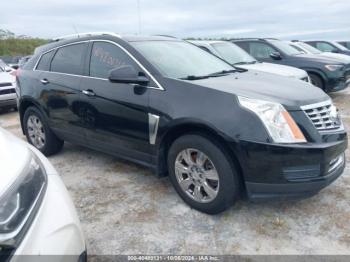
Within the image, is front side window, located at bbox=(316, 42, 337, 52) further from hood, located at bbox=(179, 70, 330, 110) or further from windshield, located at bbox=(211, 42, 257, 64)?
hood, located at bbox=(179, 70, 330, 110)

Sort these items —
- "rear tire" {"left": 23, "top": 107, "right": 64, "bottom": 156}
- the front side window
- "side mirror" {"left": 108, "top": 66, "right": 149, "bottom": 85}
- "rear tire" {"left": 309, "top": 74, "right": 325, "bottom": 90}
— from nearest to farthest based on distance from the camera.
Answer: "side mirror" {"left": 108, "top": 66, "right": 149, "bottom": 85}
"rear tire" {"left": 23, "top": 107, "right": 64, "bottom": 156}
"rear tire" {"left": 309, "top": 74, "right": 325, "bottom": 90}
the front side window

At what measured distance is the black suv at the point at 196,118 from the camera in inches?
108

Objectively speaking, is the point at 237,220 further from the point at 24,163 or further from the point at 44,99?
the point at 44,99

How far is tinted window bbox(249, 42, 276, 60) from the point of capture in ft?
30.6

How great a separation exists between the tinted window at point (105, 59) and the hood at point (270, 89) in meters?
0.92

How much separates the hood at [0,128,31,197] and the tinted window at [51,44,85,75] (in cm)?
205

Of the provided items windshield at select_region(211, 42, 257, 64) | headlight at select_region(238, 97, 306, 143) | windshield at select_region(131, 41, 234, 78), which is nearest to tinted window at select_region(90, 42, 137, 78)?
windshield at select_region(131, 41, 234, 78)

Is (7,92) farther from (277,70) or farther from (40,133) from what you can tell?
(277,70)

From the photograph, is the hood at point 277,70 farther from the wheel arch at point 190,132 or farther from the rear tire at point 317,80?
the wheel arch at point 190,132

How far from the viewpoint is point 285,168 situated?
8.89 feet

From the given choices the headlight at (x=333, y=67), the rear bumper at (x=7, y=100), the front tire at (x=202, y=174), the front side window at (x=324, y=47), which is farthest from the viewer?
the front side window at (x=324, y=47)

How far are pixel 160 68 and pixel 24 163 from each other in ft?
6.04

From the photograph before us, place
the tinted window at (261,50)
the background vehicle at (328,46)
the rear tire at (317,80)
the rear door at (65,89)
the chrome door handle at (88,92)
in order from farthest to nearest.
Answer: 1. the background vehicle at (328,46)
2. the tinted window at (261,50)
3. the rear tire at (317,80)
4. the rear door at (65,89)
5. the chrome door handle at (88,92)

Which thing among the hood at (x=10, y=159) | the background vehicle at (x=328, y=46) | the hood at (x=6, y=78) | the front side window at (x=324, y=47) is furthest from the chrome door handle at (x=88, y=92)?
the front side window at (x=324, y=47)
